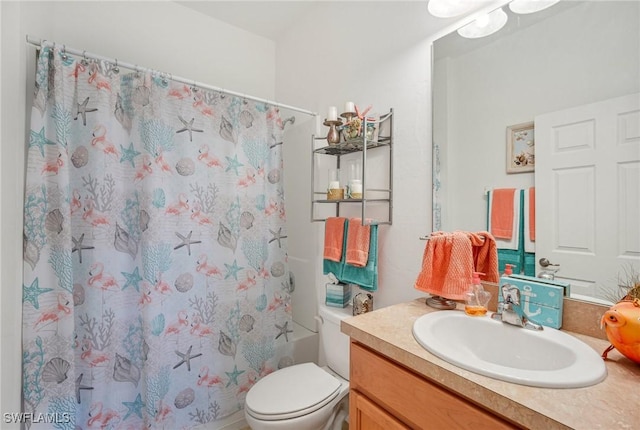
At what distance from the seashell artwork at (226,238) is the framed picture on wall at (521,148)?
1364 mm

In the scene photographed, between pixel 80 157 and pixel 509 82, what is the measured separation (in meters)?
1.84

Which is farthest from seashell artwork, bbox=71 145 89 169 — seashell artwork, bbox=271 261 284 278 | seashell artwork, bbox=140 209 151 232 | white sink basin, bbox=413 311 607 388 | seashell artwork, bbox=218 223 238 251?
white sink basin, bbox=413 311 607 388

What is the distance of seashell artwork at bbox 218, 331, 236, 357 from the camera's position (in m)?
1.62

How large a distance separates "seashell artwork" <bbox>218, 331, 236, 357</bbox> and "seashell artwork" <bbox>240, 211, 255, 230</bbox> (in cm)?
61

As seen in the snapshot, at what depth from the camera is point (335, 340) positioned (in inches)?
58.7

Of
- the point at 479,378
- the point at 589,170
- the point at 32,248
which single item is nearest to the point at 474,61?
the point at 589,170

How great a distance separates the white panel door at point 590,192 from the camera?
812 millimetres

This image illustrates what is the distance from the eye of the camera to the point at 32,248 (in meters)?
1.16

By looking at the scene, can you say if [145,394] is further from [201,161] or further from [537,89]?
[537,89]

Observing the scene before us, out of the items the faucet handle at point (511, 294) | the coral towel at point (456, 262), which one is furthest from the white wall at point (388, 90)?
the faucet handle at point (511, 294)

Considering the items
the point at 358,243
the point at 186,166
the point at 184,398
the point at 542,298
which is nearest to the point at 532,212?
the point at 542,298

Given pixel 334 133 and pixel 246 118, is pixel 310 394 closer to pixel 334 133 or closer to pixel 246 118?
pixel 334 133

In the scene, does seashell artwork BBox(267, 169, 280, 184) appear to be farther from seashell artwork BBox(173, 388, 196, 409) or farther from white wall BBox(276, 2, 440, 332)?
seashell artwork BBox(173, 388, 196, 409)

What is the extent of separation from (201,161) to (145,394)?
3.90ft
